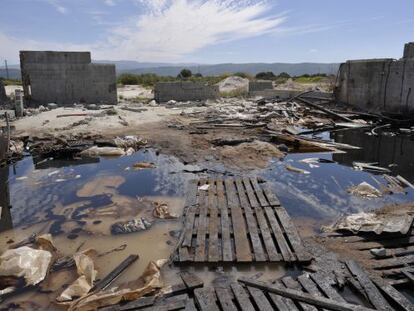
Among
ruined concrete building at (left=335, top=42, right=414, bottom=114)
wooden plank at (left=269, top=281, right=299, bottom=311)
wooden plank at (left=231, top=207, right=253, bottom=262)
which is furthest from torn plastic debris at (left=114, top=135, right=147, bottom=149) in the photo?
ruined concrete building at (left=335, top=42, right=414, bottom=114)

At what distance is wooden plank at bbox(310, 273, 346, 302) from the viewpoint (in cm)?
387

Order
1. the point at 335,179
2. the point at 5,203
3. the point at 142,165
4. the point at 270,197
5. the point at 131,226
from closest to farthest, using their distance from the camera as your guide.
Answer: the point at 131,226, the point at 270,197, the point at 5,203, the point at 335,179, the point at 142,165

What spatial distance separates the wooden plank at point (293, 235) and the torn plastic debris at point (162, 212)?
5.95 ft

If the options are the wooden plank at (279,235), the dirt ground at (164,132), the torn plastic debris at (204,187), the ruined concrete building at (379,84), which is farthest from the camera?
the ruined concrete building at (379,84)

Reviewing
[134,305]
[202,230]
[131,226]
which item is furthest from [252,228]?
[134,305]

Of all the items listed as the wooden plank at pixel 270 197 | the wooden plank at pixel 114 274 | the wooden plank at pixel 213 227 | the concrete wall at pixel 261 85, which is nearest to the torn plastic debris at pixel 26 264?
the wooden plank at pixel 114 274

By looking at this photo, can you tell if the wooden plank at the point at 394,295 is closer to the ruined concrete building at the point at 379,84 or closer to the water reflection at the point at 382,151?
the water reflection at the point at 382,151

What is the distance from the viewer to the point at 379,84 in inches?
692

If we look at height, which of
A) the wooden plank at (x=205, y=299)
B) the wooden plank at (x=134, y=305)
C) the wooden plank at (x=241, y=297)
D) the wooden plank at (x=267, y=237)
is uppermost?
the wooden plank at (x=267, y=237)

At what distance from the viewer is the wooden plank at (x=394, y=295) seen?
373 centimetres

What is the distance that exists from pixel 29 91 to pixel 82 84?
276 cm

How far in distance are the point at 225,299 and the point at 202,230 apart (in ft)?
5.58

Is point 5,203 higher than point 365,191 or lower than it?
lower

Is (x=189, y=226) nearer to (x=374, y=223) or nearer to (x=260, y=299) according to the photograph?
(x=260, y=299)
